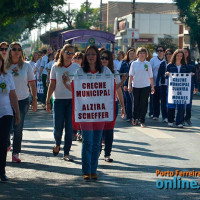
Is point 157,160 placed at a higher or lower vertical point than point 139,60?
lower

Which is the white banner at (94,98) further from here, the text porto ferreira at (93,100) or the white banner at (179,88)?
the white banner at (179,88)

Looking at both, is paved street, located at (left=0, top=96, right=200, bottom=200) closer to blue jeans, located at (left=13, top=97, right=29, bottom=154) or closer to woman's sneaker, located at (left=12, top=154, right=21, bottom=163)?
woman's sneaker, located at (left=12, top=154, right=21, bottom=163)

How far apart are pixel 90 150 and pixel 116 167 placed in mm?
1291

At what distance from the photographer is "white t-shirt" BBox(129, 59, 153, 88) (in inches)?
610

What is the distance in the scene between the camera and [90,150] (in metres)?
8.61

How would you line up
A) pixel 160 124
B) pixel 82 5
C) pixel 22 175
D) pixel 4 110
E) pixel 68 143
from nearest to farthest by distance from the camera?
1. pixel 4 110
2. pixel 22 175
3. pixel 68 143
4. pixel 160 124
5. pixel 82 5

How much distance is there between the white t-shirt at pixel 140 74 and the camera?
50.8 feet

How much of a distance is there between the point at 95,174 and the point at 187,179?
4.12ft

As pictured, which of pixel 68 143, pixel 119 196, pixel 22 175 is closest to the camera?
pixel 119 196

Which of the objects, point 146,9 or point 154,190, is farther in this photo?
point 146,9

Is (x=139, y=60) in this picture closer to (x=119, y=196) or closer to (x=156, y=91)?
(x=156, y=91)

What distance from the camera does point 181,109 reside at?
52.0 feet

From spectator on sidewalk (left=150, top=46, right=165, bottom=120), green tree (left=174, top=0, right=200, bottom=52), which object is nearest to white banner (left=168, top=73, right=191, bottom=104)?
spectator on sidewalk (left=150, top=46, right=165, bottom=120)

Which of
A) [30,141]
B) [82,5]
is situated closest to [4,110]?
[30,141]
